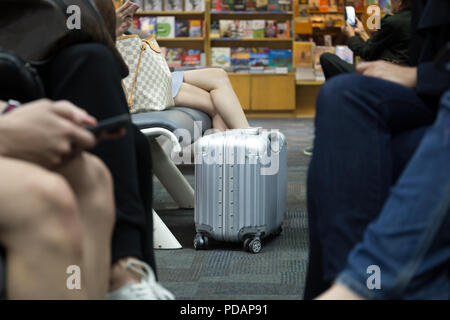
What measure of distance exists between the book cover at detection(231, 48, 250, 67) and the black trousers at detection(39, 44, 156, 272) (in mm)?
6830

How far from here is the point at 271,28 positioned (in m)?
8.03

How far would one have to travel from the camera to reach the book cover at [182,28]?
795 centimetres

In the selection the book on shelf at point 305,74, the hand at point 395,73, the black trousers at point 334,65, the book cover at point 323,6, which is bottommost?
the book on shelf at point 305,74

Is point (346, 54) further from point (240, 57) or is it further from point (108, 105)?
point (108, 105)

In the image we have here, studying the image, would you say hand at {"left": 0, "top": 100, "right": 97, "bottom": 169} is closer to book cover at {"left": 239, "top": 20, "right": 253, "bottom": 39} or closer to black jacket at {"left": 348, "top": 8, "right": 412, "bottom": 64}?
black jacket at {"left": 348, "top": 8, "right": 412, "bottom": 64}

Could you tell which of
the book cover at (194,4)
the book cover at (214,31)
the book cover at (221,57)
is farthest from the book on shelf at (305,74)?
the book cover at (194,4)

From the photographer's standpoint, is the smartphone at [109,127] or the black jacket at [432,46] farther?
the black jacket at [432,46]

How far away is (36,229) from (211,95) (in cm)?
266

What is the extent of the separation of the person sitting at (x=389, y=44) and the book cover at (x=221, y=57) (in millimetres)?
3923

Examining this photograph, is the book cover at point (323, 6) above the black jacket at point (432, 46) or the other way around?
the other way around

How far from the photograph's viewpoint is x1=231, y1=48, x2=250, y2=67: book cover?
8.05 meters

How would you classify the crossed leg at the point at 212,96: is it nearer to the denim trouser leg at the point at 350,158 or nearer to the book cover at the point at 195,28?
the denim trouser leg at the point at 350,158

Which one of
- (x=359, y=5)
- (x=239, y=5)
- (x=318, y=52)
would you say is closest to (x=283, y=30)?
(x=318, y=52)

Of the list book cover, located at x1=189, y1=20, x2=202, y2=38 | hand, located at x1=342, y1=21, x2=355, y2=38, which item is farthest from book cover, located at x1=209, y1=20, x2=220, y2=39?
hand, located at x1=342, y1=21, x2=355, y2=38
